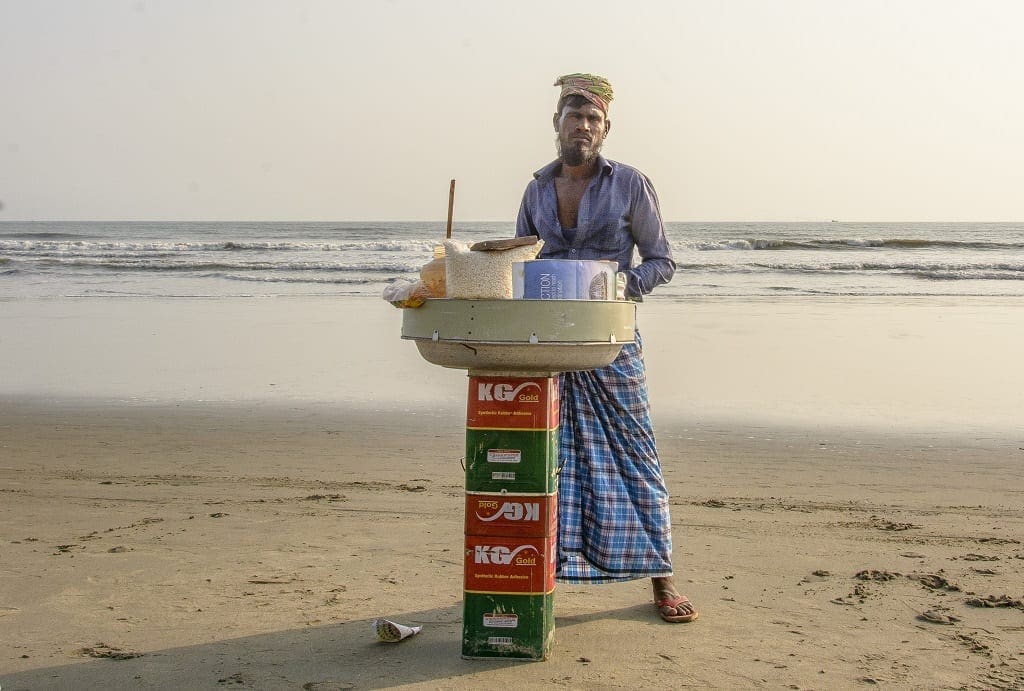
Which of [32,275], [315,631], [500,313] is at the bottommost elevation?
[315,631]

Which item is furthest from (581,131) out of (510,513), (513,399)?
(510,513)

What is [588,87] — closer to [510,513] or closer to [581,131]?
[581,131]

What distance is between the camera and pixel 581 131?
11.8 feet

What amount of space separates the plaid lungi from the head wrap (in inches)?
32.3

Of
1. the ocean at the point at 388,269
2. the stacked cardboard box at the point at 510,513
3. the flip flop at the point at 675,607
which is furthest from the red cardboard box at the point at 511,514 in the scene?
the ocean at the point at 388,269

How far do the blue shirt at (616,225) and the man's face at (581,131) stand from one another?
79mm

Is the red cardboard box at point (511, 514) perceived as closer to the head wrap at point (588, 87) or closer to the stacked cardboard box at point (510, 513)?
→ the stacked cardboard box at point (510, 513)

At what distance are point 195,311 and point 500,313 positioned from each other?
1245 cm

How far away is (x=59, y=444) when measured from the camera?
22.2 ft

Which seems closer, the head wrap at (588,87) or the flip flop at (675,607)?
the head wrap at (588,87)

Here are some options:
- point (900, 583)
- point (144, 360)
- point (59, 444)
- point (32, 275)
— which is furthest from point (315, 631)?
point (32, 275)

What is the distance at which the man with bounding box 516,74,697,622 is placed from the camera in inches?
144

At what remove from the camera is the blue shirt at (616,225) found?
3662 millimetres

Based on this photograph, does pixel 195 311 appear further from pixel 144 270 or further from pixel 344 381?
pixel 144 270
